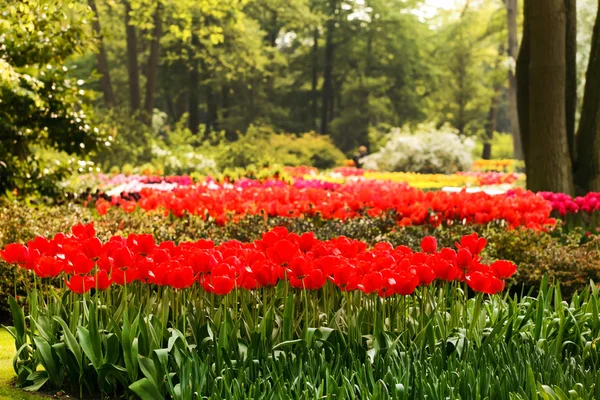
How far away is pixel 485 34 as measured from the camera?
45750 mm

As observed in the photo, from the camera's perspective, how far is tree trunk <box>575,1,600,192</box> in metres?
12.4

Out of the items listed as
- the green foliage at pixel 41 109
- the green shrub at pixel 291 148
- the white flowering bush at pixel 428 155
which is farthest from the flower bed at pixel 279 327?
the white flowering bush at pixel 428 155

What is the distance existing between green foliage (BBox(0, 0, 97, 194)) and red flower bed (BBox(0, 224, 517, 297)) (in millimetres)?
6719

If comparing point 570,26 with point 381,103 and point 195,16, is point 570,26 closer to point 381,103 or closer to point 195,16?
point 195,16

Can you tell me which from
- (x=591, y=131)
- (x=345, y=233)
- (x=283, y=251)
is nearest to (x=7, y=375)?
(x=283, y=251)

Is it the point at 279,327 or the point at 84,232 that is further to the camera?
the point at 84,232

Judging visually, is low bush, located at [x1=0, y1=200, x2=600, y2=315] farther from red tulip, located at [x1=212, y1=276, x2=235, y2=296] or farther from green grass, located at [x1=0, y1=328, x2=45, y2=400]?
red tulip, located at [x1=212, y1=276, x2=235, y2=296]

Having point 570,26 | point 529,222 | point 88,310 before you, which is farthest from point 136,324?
point 570,26

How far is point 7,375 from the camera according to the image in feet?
17.1

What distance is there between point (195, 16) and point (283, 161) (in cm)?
715

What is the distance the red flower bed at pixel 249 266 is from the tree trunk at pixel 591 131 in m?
8.10

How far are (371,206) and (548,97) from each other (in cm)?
348

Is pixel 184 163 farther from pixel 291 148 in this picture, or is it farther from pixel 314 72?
pixel 314 72

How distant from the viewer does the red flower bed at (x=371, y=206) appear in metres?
9.20
